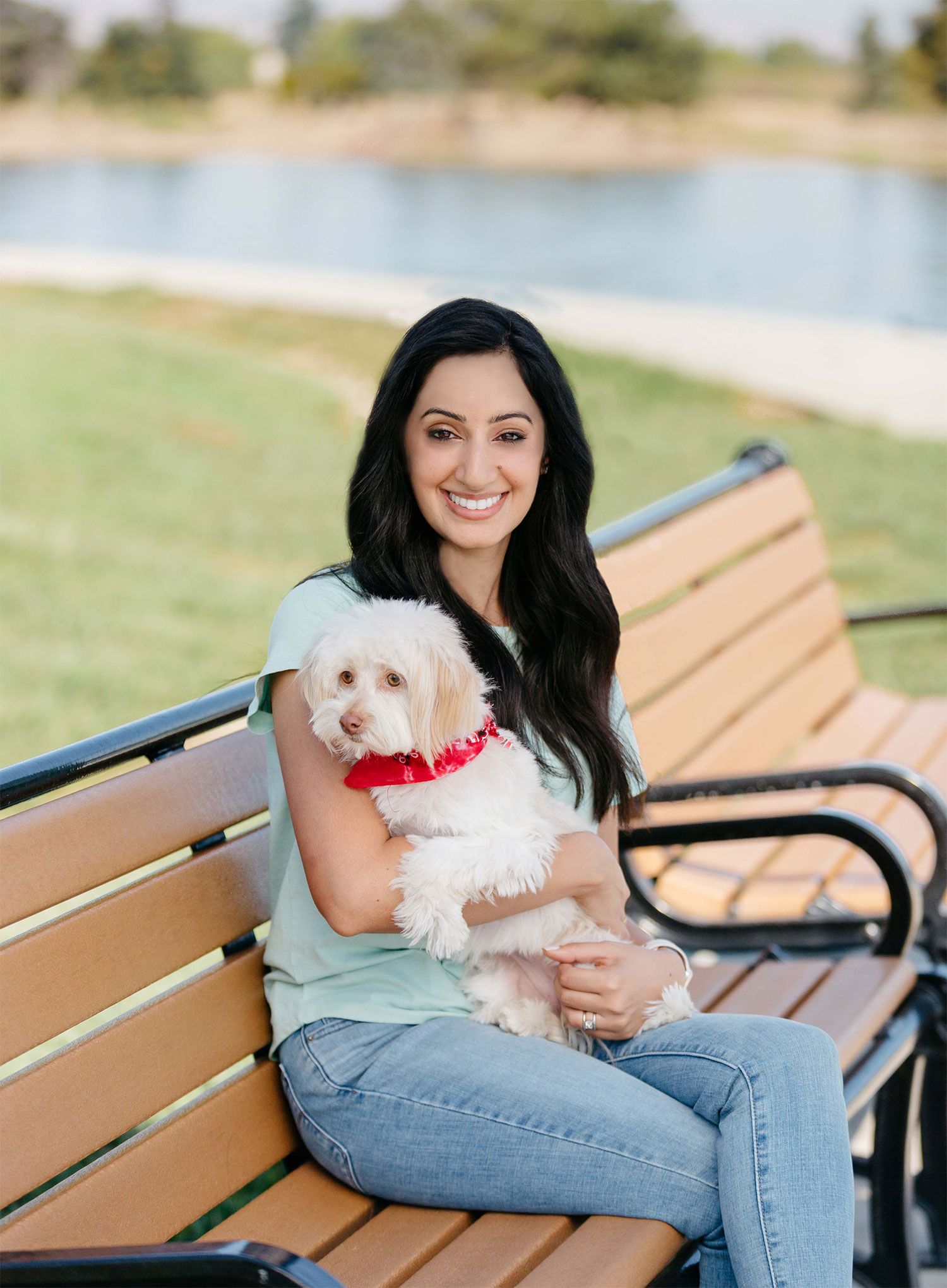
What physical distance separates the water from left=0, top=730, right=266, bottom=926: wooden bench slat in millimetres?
13381

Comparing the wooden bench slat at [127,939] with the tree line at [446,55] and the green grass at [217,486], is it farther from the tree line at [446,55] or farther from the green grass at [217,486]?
the tree line at [446,55]

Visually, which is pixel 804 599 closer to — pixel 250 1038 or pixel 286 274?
pixel 250 1038

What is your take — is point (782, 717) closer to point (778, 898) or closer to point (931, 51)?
point (778, 898)

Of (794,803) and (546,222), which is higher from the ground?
(546,222)

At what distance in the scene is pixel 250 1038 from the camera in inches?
88.0

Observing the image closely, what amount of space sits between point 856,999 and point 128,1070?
4.89ft

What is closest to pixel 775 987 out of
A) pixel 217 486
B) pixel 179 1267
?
pixel 179 1267

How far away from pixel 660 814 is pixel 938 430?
891 cm

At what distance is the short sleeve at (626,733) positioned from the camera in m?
2.54

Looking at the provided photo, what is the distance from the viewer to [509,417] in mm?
2293

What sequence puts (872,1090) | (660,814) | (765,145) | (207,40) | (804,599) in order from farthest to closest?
(765,145)
(207,40)
(804,599)
(660,814)
(872,1090)

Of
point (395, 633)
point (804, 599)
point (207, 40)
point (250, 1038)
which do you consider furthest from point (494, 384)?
point (207, 40)

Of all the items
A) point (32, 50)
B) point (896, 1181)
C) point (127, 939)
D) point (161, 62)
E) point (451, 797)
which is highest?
point (32, 50)

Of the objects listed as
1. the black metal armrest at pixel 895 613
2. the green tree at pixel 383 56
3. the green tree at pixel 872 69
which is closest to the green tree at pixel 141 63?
A: the green tree at pixel 383 56
